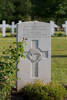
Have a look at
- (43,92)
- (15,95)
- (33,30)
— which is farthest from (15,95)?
(33,30)

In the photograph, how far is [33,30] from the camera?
623 centimetres

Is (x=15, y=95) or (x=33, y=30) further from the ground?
(x=33, y=30)

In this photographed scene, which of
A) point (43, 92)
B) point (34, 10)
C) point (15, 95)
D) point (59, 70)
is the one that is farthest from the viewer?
point (34, 10)

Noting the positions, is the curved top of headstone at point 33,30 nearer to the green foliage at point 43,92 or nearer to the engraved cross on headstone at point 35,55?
the engraved cross on headstone at point 35,55

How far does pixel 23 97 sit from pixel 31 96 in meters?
0.27

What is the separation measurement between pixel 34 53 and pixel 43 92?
927 mm

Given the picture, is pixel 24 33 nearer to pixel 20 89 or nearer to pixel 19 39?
pixel 19 39

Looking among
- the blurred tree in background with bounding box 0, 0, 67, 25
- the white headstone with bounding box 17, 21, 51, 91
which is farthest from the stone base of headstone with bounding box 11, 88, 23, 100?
the blurred tree in background with bounding box 0, 0, 67, 25

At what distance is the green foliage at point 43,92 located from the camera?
5.72m

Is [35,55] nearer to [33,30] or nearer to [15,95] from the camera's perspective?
[33,30]

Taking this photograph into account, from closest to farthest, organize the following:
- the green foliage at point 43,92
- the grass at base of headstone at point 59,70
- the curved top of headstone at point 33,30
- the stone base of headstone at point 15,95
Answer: the green foliage at point 43,92
the stone base of headstone at point 15,95
the curved top of headstone at point 33,30
the grass at base of headstone at point 59,70

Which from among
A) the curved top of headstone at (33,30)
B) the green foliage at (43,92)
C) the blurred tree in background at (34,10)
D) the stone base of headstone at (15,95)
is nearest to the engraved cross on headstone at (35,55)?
the curved top of headstone at (33,30)

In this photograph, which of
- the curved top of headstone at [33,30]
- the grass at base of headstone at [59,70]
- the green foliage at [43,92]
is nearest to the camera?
the green foliage at [43,92]

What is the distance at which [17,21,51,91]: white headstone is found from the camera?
20.4 ft
